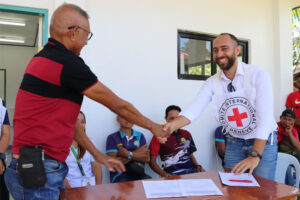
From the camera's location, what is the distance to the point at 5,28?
6.89m

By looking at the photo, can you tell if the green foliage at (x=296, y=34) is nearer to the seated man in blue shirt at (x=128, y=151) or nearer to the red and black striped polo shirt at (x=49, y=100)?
the seated man in blue shirt at (x=128, y=151)

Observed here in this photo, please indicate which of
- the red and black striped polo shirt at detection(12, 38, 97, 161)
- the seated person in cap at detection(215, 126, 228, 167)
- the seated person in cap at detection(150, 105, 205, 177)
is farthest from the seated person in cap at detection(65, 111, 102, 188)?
the seated person in cap at detection(215, 126, 228, 167)

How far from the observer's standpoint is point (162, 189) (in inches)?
65.9

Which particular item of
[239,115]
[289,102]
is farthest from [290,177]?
[289,102]

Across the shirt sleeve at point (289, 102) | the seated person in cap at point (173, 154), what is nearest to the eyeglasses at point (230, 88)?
the seated person in cap at point (173, 154)

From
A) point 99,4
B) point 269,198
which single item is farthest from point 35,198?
point 99,4

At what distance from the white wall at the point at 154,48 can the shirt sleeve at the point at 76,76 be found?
79.1 inches

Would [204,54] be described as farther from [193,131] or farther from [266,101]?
[266,101]

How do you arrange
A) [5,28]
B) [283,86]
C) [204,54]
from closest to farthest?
[204,54] → [283,86] → [5,28]

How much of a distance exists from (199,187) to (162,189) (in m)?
0.23

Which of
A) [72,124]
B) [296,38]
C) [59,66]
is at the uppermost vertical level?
[296,38]

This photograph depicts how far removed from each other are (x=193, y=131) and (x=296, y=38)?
4.71 meters

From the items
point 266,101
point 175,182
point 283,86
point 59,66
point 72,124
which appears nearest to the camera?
point 59,66

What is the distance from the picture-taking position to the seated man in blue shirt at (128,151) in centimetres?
322
